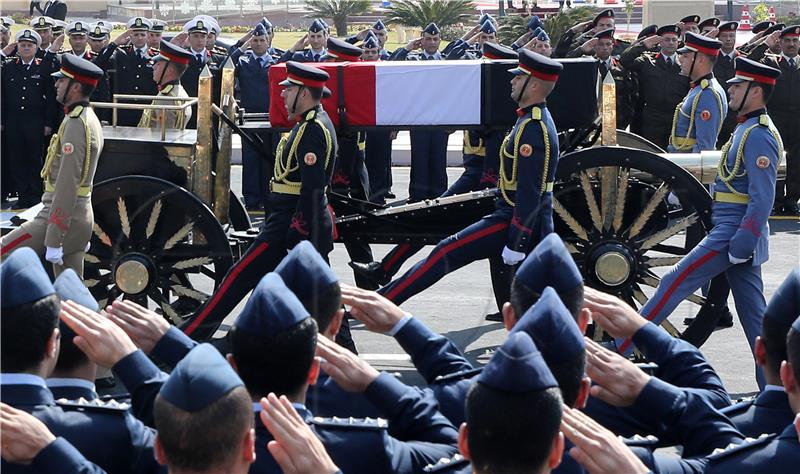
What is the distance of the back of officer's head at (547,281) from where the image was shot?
4.30 metres

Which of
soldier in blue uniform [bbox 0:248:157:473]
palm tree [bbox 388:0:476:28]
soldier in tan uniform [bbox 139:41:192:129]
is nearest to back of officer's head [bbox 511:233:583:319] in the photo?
soldier in blue uniform [bbox 0:248:157:473]

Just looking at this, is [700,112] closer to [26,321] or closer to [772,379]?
[772,379]

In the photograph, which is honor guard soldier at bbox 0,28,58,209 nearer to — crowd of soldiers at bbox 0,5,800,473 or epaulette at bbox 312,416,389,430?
crowd of soldiers at bbox 0,5,800,473

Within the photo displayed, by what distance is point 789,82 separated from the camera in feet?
41.5

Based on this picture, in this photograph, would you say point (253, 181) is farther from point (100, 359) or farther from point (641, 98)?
point (100, 359)

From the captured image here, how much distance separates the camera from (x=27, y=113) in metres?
13.3

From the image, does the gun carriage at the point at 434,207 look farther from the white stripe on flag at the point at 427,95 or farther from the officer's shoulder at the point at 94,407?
the officer's shoulder at the point at 94,407

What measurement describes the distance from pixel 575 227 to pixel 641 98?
19.6 feet

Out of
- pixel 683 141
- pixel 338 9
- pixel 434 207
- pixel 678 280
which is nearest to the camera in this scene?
pixel 678 280

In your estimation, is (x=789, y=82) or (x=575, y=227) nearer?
(x=575, y=227)

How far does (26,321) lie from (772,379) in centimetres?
208

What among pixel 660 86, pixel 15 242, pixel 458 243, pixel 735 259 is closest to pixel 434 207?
pixel 458 243

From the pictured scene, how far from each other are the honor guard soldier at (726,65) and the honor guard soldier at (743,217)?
5.63 metres

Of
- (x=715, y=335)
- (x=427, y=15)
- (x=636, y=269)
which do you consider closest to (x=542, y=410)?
(x=636, y=269)
